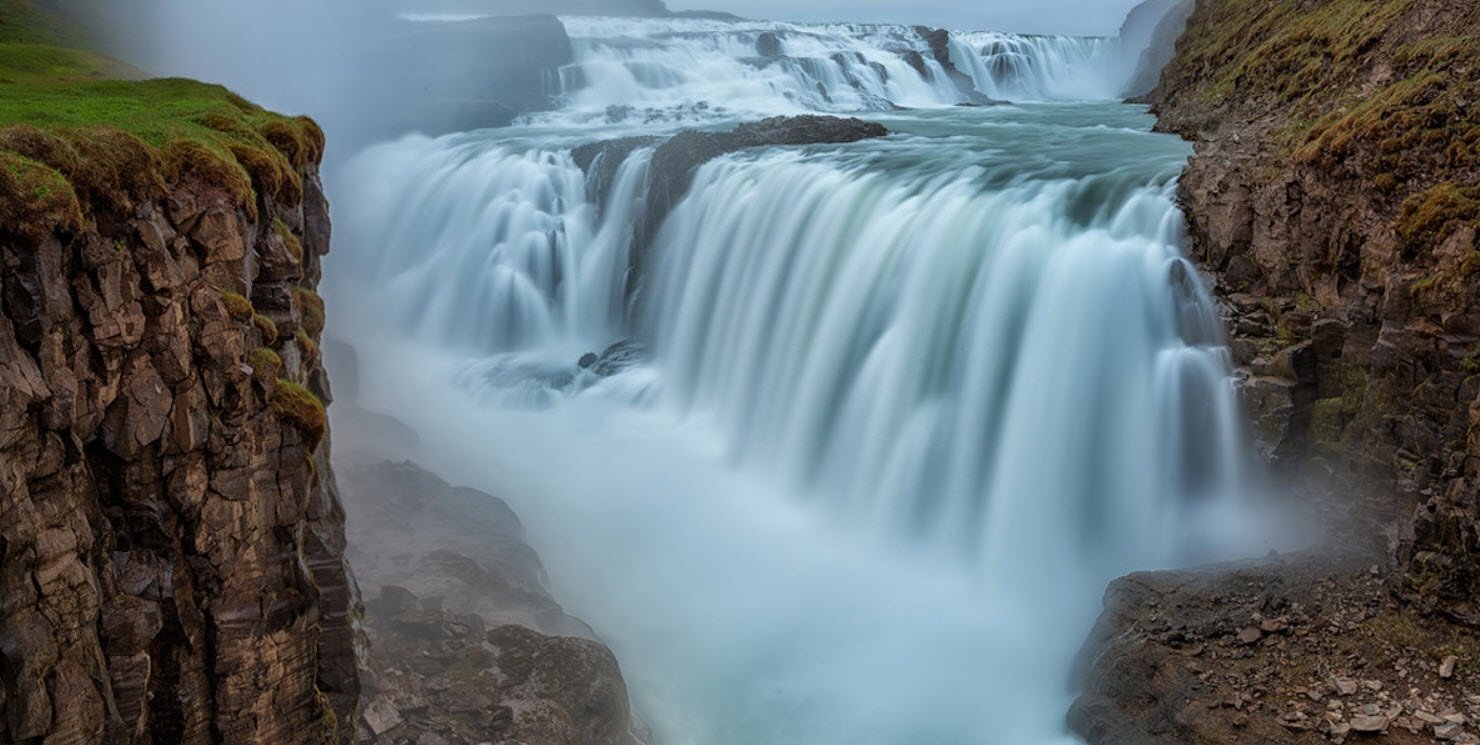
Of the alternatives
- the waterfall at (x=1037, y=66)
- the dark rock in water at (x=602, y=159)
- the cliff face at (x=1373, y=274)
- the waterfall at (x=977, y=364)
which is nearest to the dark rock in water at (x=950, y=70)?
the waterfall at (x=1037, y=66)

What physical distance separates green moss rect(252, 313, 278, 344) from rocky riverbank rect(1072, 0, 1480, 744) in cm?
893

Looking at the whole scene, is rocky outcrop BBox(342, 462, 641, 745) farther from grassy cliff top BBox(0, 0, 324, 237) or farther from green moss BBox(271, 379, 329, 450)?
grassy cliff top BBox(0, 0, 324, 237)

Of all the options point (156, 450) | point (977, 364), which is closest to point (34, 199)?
point (156, 450)

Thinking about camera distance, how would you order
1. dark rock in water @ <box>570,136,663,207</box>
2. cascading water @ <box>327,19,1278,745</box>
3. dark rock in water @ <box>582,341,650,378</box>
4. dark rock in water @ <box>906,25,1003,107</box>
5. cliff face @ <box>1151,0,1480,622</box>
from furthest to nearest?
1. dark rock in water @ <box>906,25,1003,107</box>
2. dark rock in water @ <box>570,136,663,207</box>
3. dark rock in water @ <box>582,341,650,378</box>
4. cascading water @ <box>327,19,1278,745</box>
5. cliff face @ <box>1151,0,1480,622</box>

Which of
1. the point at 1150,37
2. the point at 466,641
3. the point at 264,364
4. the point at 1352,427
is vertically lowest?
the point at 466,641

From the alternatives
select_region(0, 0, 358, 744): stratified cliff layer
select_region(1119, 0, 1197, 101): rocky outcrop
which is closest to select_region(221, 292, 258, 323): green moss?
select_region(0, 0, 358, 744): stratified cliff layer

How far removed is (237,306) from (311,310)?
10.1ft

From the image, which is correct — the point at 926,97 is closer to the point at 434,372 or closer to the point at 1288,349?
the point at 434,372

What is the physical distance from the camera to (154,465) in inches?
273

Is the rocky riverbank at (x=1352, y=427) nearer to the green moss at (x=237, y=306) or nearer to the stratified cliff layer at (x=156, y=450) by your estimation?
the stratified cliff layer at (x=156, y=450)

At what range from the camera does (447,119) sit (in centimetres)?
4034

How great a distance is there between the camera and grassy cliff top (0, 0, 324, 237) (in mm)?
6203

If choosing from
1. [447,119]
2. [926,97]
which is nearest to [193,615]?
[447,119]

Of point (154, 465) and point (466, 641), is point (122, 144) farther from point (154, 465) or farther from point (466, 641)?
point (466, 641)
